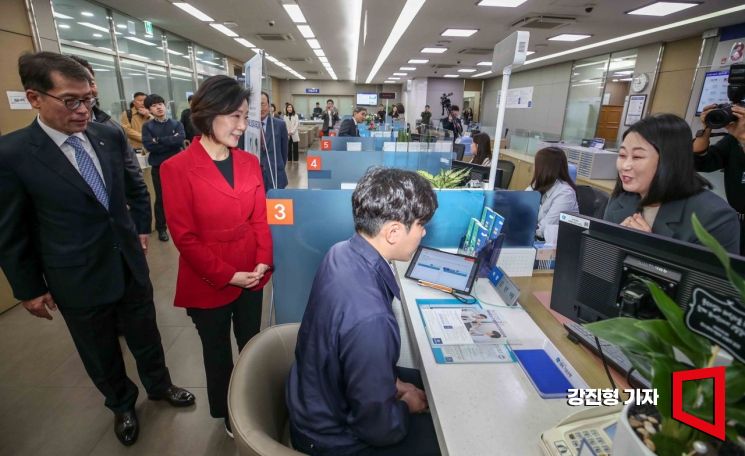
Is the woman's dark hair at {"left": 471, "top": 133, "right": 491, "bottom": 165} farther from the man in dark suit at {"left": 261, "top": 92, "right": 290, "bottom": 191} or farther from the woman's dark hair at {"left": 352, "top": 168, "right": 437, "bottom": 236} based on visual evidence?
the woman's dark hair at {"left": 352, "top": 168, "right": 437, "bottom": 236}

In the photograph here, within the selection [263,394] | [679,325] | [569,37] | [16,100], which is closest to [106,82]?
[16,100]

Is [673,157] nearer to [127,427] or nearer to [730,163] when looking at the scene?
[730,163]

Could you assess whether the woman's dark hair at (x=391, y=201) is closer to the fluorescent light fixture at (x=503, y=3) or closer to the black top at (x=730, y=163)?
the black top at (x=730, y=163)

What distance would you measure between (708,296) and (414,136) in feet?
13.9

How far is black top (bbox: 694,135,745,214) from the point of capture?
88.7 inches

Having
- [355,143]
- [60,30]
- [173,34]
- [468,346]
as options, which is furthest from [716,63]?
[173,34]

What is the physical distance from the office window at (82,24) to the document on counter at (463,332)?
18.2 feet

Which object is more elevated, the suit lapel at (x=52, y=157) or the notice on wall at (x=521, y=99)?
the notice on wall at (x=521, y=99)

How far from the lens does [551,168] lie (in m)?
2.46

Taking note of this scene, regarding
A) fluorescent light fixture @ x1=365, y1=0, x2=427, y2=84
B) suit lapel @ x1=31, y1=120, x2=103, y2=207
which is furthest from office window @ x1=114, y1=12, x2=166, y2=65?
suit lapel @ x1=31, y1=120, x2=103, y2=207

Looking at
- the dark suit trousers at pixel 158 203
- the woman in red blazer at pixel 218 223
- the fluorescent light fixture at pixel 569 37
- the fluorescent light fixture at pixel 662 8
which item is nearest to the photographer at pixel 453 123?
the fluorescent light fixture at pixel 569 37

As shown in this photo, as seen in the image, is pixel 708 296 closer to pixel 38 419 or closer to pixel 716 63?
pixel 38 419

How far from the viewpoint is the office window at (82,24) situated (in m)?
4.40

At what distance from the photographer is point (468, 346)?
1.17 meters
